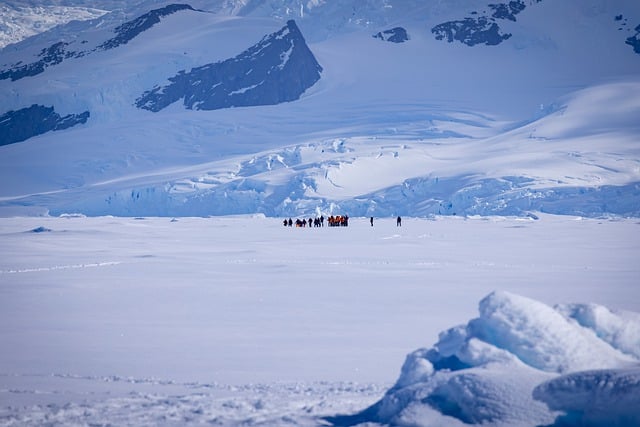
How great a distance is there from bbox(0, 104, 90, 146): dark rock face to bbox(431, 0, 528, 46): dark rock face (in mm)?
51211

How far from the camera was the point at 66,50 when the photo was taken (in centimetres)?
12262

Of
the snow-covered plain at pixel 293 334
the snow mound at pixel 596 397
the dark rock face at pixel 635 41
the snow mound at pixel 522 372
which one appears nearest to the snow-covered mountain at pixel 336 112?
the dark rock face at pixel 635 41

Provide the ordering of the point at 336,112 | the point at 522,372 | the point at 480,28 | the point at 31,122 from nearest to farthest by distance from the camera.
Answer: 1. the point at 522,372
2. the point at 336,112
3. the point at 31,122
4. the point at 480,28

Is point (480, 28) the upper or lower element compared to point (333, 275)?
upper

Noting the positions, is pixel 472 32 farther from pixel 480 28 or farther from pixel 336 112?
pixel 336 112

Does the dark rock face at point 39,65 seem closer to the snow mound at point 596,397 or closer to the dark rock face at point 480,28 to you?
the dark rock face at point 480,28

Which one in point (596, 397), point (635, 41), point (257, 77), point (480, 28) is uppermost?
point (480, 28)

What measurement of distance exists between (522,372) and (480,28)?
12206 cm

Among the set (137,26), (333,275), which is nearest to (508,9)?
(137,26)

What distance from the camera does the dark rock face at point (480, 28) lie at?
122688 mm

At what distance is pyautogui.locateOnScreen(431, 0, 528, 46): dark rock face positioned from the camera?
4830 inches

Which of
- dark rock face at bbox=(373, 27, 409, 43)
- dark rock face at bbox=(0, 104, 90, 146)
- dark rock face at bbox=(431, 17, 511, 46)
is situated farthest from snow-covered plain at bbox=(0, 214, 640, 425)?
dark rock face at bbox=(431, 17, 511, 46)

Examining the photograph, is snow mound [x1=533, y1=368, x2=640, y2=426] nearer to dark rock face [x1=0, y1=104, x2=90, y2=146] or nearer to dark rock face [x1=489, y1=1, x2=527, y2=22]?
dark rock face [x1=0, y1=104, x2=90, y2=146]

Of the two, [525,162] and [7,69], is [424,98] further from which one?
[7,69]
